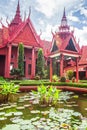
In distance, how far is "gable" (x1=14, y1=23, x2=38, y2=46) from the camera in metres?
22.8

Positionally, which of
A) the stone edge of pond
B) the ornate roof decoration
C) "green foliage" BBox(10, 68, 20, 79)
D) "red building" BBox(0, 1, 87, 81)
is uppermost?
the ornate roof decoration

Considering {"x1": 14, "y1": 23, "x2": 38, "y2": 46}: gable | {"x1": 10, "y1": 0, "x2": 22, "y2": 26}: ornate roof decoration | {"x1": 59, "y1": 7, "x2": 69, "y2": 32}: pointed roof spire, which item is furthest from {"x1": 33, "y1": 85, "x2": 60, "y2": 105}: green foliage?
{"x1": 59, "y1": 7, "x2": 69, "y2": 32}: pointed roof spire

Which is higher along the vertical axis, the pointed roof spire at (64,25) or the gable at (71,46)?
the pointed roof spire at (64,25)

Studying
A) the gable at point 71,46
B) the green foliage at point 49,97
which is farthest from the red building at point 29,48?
the green foliage at point 49,97

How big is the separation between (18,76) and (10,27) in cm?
779

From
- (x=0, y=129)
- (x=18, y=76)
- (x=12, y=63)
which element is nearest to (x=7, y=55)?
(x=12, y=63)

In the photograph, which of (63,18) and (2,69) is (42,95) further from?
(63,18)

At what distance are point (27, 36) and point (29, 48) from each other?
5.28 feet

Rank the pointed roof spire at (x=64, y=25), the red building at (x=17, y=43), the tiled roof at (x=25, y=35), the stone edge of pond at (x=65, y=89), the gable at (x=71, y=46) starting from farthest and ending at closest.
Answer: the pointed roof spire at (x=64, y=25)
the tiled roof at (x=25, y=35)
the red building at (x=17, y=43)
the gable at (x=71, y=46)
the stone edge of pond at (x=65, y=89)

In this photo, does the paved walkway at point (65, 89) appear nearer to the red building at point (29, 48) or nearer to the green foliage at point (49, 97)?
the green foliage at point (49, 97)

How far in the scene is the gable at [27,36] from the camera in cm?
2277

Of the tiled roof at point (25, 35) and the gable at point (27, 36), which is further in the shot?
the gable at point (27, 36)

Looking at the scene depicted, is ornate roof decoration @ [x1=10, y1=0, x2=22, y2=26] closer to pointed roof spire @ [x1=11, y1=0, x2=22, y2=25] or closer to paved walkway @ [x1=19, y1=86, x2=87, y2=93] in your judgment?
pointed roof spire @ [x1=11, y1=0, x2=22, y2=25]

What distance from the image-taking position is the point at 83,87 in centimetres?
1252
